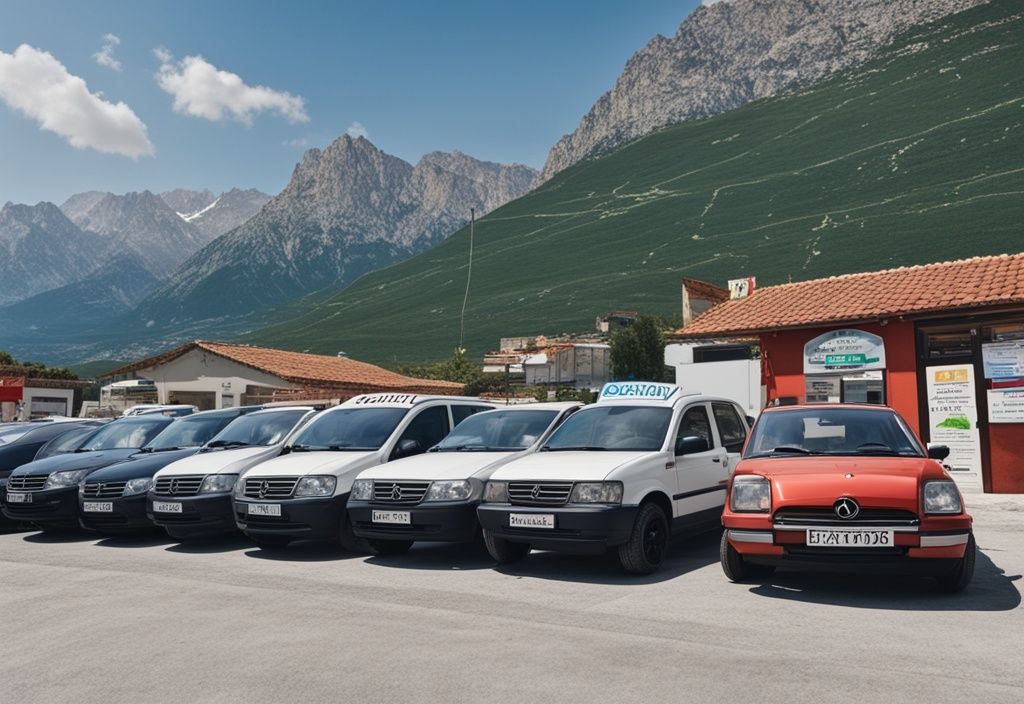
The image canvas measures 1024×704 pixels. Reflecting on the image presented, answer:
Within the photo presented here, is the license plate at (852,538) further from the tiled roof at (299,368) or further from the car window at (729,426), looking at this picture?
the tiled roof at (299,368)

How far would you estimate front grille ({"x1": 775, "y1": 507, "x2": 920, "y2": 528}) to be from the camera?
6645 mm

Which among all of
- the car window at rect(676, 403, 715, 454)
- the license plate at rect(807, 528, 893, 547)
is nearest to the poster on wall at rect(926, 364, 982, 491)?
the car window at rect(676, 403, 715, 454)

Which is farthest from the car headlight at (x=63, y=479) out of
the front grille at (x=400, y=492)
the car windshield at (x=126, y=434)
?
the front grille at (x=400, y=492)

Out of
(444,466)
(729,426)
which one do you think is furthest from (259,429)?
(729,426)

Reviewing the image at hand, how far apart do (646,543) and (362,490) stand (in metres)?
3.11

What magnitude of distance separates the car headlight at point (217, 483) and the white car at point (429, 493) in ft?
6.86

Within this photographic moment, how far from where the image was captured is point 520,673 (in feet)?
16.6

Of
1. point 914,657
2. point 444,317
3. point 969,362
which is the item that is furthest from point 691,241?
point 914,657

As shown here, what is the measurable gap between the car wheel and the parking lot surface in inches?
18.7

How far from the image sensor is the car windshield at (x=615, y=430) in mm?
9000

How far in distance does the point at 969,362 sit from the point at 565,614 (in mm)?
11678

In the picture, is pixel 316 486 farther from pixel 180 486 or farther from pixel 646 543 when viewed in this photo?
pixel 646 543

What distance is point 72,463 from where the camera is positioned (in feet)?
40.9

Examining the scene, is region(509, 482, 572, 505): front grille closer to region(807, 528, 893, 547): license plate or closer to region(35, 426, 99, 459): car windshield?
region(807, 528, 893, 547): license plate
